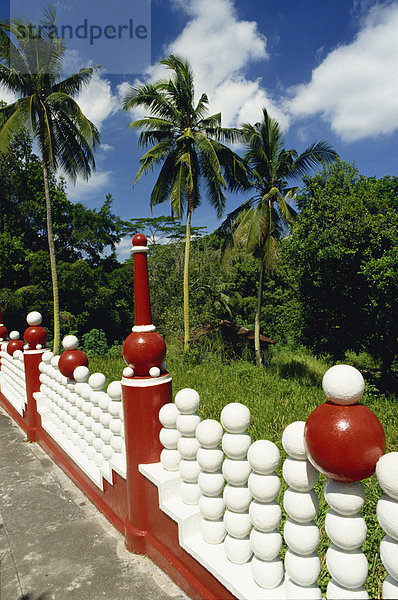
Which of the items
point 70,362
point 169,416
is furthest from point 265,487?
point 70,362

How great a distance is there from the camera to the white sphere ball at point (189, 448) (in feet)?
7.06

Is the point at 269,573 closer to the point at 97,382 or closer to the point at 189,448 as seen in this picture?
the point at 189,448

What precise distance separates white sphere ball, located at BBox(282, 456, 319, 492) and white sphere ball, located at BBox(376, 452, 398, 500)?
0.31 meters

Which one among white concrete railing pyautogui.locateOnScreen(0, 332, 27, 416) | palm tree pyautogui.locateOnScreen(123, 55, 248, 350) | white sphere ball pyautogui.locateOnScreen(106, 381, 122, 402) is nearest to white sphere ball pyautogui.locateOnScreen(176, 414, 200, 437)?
white sphere ball pyautogui.locateOnScreen(106, 381, 122, 402)

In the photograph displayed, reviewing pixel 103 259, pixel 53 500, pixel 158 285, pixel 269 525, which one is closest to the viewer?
pixel 269 525

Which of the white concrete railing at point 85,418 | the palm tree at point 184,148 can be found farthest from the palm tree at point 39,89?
the white concrete railing at point 85,418

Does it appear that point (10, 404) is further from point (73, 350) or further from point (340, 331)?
point (340, 331)

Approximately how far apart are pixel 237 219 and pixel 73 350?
12.4 metres

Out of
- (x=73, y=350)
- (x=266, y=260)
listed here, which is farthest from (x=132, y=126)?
(x=73, y=350)

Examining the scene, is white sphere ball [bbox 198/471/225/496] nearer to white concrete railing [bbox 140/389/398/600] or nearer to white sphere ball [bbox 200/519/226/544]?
white concrete railing [bbox 140/389/398/600]

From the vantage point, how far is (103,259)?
79.4 ft

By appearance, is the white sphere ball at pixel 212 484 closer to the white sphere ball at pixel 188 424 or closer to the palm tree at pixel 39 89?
the white sphere ball at pixel 188 424

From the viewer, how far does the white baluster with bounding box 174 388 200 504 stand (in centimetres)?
214

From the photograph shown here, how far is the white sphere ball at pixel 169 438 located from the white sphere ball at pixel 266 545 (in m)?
0.81
